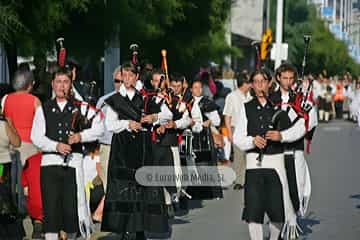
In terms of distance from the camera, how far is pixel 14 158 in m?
10.9

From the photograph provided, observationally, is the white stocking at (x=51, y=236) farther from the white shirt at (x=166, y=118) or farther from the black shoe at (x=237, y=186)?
the black shoe at (x=237, y=186)

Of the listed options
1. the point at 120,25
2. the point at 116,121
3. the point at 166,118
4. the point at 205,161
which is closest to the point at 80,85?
the point at 166,118

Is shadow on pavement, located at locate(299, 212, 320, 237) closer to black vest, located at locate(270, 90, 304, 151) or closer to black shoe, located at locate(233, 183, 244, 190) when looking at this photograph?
black vest, located at locate(270, 90, 304, 151)

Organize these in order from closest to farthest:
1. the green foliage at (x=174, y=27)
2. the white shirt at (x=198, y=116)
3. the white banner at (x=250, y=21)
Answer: the white shirt at (x=198, y=116)
the green foliage at (x=174, y=27)
the white banner at (x=250, y=21)

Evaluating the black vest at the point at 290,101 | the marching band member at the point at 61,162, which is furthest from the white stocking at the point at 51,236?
the black vest at the point at 290,101

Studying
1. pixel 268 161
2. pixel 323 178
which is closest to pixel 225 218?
pixel 268 161

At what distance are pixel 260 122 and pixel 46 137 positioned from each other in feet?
6.32

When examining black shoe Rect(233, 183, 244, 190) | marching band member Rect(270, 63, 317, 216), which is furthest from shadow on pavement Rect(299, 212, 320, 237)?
black shoe Rect(233, 183, 244, 190)

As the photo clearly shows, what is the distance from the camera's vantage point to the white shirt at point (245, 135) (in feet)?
27.8

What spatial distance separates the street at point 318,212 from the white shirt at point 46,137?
8.07 feet

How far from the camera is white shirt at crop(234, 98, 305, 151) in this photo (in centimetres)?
848

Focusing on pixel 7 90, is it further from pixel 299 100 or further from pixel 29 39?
pixel 299 100

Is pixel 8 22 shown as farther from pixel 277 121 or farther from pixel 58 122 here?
pixel 277 121

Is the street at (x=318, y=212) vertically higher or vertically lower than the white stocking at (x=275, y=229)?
lower
